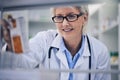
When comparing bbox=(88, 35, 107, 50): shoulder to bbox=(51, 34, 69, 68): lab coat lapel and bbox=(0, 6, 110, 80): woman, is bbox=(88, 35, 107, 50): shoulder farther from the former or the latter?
bbox=(51, 34, 69, 68): lab coat lapel

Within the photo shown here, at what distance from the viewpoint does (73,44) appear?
1.30 meters

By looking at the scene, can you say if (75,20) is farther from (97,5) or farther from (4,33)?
(4,33)

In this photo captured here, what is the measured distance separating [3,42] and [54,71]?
0.37m

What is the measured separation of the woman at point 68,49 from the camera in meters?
1.25

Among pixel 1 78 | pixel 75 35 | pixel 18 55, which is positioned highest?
pixel 75 35

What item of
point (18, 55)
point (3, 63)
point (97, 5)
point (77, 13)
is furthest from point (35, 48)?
point (97, 5)

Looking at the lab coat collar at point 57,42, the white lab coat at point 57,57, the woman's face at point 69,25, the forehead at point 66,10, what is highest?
the forehead at point 66,10

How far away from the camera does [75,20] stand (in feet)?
4.18

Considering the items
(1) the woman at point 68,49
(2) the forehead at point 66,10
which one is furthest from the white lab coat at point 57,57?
(2) the forehead at point 66,10

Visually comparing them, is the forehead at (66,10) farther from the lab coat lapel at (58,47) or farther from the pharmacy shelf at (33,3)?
the lab coat lapel at (58,47)

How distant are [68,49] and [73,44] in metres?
0.04

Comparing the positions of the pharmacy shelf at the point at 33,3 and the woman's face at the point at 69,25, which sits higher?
the pharmacy shelf at the point at 33,3

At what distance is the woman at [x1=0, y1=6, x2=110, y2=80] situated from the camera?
1249 millimetres

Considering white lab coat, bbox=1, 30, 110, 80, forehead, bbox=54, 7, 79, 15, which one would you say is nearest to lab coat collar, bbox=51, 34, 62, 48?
white lab coat, bbox=1, 30, 110, 80
